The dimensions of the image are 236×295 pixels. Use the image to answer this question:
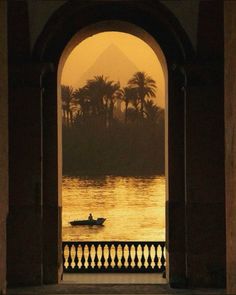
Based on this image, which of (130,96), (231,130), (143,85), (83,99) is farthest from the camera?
(83,99)

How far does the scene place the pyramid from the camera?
63.3m

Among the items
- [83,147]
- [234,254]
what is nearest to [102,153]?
[83,147]

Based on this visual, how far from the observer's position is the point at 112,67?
2640 inches

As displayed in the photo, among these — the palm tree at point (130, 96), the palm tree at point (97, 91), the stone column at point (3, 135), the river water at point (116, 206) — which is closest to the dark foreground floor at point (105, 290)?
the stone column at point (3, 135)

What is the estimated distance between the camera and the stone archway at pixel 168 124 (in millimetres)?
12367

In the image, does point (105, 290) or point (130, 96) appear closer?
point (105, 290)

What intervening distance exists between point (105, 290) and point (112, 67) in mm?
56270

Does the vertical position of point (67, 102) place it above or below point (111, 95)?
below

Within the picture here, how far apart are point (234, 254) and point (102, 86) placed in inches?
2259

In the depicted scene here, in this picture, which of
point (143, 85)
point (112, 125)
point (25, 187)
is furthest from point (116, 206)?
point (25, 187)

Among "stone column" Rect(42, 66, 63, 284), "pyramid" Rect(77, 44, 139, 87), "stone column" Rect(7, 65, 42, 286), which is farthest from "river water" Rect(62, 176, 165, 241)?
"stone column" Rect(7, 65, 42, 286)

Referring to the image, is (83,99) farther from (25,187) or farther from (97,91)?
(25,187)

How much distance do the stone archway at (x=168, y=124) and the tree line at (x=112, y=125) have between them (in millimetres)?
48370

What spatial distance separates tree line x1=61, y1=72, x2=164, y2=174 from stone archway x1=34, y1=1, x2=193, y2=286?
1904 inches
